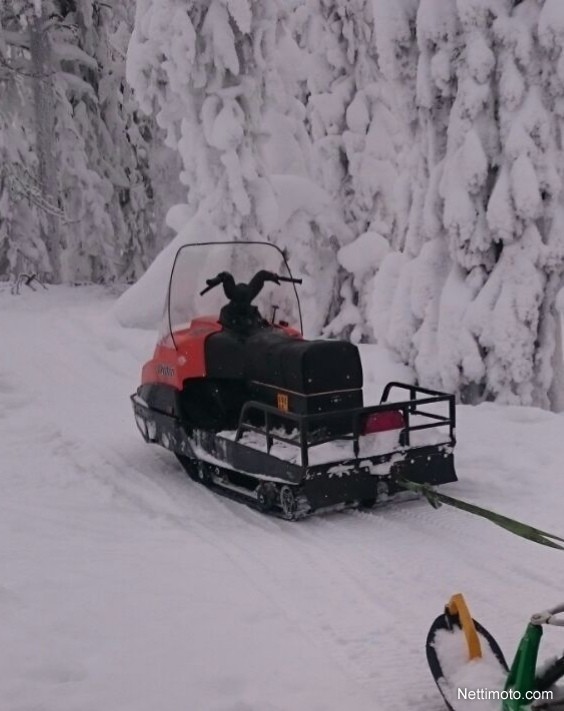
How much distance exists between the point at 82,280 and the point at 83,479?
17102 mm

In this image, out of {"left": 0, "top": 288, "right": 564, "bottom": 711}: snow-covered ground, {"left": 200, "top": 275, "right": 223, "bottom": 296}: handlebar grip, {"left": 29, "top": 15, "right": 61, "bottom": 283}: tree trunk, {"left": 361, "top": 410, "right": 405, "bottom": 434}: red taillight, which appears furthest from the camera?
{"left": 29, "top": 15, "right": 61, "bottom": 283}: tree trunk

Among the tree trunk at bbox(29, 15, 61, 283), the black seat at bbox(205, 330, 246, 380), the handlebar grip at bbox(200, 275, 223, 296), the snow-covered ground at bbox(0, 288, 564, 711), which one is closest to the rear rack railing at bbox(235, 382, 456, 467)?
the black seat at bbox(205, 330, 246, 380)

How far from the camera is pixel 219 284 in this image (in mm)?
7953

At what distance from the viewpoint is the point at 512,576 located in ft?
17.2

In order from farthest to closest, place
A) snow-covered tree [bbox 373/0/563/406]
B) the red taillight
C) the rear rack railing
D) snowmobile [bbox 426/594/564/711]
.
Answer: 1. snow-covered tree [bbox 373/0/563/406]
2. the red taillight
3. the rear rack railing
4. snowmobile [bbox 426/594/564/711]

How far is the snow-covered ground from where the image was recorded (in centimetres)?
397

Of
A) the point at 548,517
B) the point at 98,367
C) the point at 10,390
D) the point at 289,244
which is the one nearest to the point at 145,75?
the point at 289,244

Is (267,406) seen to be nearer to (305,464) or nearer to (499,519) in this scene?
(305,464)

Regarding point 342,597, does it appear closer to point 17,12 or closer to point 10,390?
point 10,390

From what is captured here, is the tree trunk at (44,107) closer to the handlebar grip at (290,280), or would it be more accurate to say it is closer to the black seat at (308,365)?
the handlebar grip at (290,280)

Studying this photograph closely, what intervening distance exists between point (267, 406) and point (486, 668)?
10.4ft

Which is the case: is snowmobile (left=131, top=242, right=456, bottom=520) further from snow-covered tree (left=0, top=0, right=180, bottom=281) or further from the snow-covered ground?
snow-covered tree (left=0, top=0, right=180, bottom=281)

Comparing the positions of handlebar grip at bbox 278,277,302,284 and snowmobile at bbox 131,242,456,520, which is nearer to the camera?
snowmobile at bbox 131,242,456,520

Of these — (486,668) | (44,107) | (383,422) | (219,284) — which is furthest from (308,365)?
(44,107)
